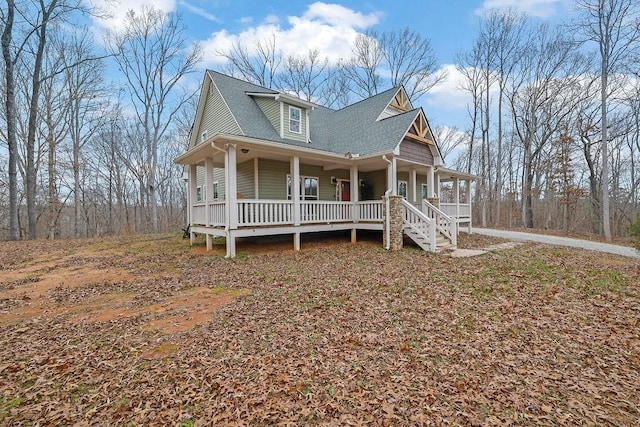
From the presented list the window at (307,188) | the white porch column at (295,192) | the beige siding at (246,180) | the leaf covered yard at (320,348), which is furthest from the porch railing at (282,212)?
the leaf covered yard at (320,348)

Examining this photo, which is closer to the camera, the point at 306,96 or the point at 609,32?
the point at 609,32

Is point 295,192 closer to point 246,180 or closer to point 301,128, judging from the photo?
point 246,180

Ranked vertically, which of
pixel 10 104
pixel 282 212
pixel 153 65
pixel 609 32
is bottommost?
pixel 282 212

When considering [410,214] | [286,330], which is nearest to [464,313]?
[286,330]

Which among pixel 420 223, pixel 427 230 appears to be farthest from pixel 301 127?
pixel 427 230

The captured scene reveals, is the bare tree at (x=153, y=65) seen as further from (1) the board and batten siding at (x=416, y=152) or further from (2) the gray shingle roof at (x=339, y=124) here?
(1) the board and batten siding at (x=416, y=152)

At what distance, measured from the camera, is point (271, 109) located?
13195mm

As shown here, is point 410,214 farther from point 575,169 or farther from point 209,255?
point 575,169

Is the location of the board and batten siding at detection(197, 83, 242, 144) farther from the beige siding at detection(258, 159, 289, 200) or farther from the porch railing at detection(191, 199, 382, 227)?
the porch railing at detection(191, 199, 382, 227)

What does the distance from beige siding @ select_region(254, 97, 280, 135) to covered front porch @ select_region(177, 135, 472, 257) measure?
1.81 meters

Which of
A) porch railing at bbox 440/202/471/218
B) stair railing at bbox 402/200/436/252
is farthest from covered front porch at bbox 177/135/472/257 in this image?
stair railing at bbox 402/200/436/252

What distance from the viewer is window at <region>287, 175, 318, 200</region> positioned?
13.3 meters

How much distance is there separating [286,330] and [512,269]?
22.7 feet

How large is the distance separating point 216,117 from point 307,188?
5.92 metres
